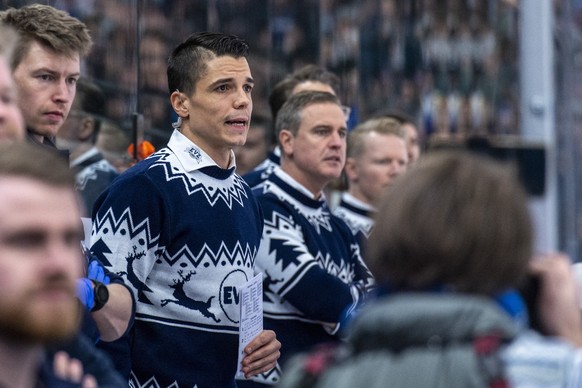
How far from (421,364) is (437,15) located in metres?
8.99

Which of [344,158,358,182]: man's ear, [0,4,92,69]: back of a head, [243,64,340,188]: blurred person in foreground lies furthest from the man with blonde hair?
[344,158,358,182]: man's ear

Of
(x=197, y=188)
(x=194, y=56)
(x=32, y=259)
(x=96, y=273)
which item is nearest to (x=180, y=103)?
(x=194, y=56)

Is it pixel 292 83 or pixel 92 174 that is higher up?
pixel 292 83

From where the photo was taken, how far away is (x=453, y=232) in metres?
2.46

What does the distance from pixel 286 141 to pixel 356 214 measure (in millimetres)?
971

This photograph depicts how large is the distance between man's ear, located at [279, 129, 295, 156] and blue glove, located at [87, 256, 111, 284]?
6.69 feet

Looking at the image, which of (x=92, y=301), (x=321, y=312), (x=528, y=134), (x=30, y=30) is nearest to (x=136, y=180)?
(x=30, y=30)

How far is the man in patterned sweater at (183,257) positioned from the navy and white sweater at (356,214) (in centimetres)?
187

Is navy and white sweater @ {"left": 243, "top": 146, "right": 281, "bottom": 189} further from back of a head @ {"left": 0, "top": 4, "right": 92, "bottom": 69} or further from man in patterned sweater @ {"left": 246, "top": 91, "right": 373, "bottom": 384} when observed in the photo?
back of a head @ {"left": 0, "top": 4, "right": 92, "bottom": 69}

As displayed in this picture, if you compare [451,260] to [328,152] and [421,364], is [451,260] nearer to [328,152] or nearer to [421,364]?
[421,364]

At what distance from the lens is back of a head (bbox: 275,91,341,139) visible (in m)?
5.88

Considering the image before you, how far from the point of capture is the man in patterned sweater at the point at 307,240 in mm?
5168

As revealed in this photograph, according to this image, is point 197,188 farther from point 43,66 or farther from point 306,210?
point 306,210

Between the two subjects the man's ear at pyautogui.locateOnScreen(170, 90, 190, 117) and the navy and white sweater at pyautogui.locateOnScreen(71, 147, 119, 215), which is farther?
the navy and white sweater at pyautogui.locateOnScreen(71, 147, 119, 215)
